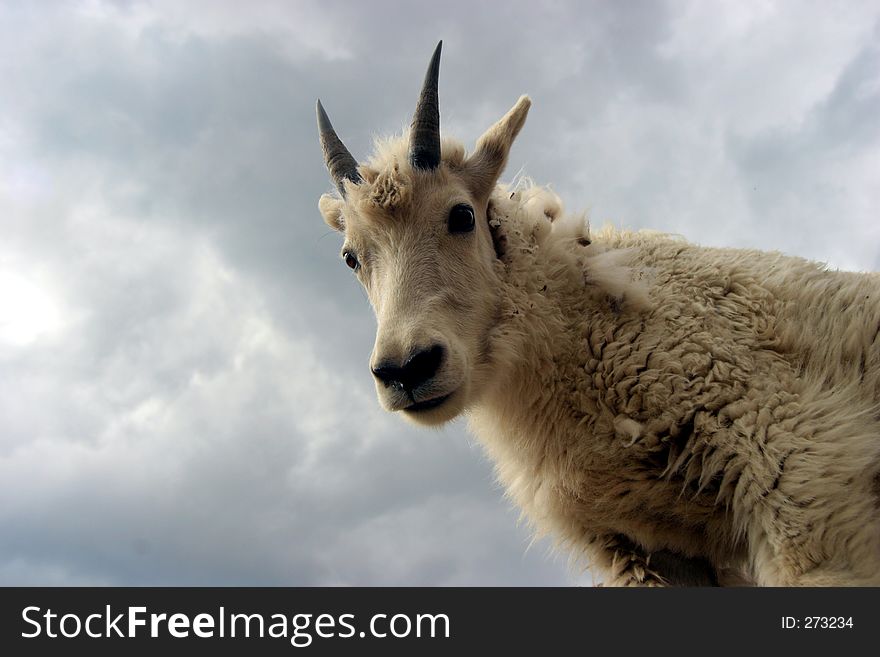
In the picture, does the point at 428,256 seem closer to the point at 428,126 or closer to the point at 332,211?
the point at 428,126

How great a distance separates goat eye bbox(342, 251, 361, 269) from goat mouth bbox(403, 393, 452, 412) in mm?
1591

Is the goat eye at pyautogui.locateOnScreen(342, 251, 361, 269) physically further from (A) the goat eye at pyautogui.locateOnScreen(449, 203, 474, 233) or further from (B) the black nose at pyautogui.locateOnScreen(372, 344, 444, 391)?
(B) the black nose at pyautogui.locateOnScreen(372, 344, 444, 391)

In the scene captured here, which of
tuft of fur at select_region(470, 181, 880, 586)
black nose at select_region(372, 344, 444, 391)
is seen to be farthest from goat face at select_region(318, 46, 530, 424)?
tuft of fur at select_region(470, 181, 880, 586)

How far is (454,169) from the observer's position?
6676 mm

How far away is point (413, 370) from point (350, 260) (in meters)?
1.71

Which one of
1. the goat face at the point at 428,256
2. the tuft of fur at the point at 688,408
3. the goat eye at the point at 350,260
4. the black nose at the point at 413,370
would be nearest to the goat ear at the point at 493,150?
the goat face at the point at 428,256

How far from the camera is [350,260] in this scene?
22.4 feet

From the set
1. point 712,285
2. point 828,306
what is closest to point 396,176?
point 712,285

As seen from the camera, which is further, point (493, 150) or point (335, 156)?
point (335, 156)

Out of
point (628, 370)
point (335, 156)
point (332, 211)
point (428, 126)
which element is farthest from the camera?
point (332, 211)

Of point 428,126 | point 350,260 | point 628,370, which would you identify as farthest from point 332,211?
point 628,370

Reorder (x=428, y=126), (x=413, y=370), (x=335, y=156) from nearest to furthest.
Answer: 1. (x=413, y=370)
2. (x=428, y=126)
3. (x=335, y=156)
